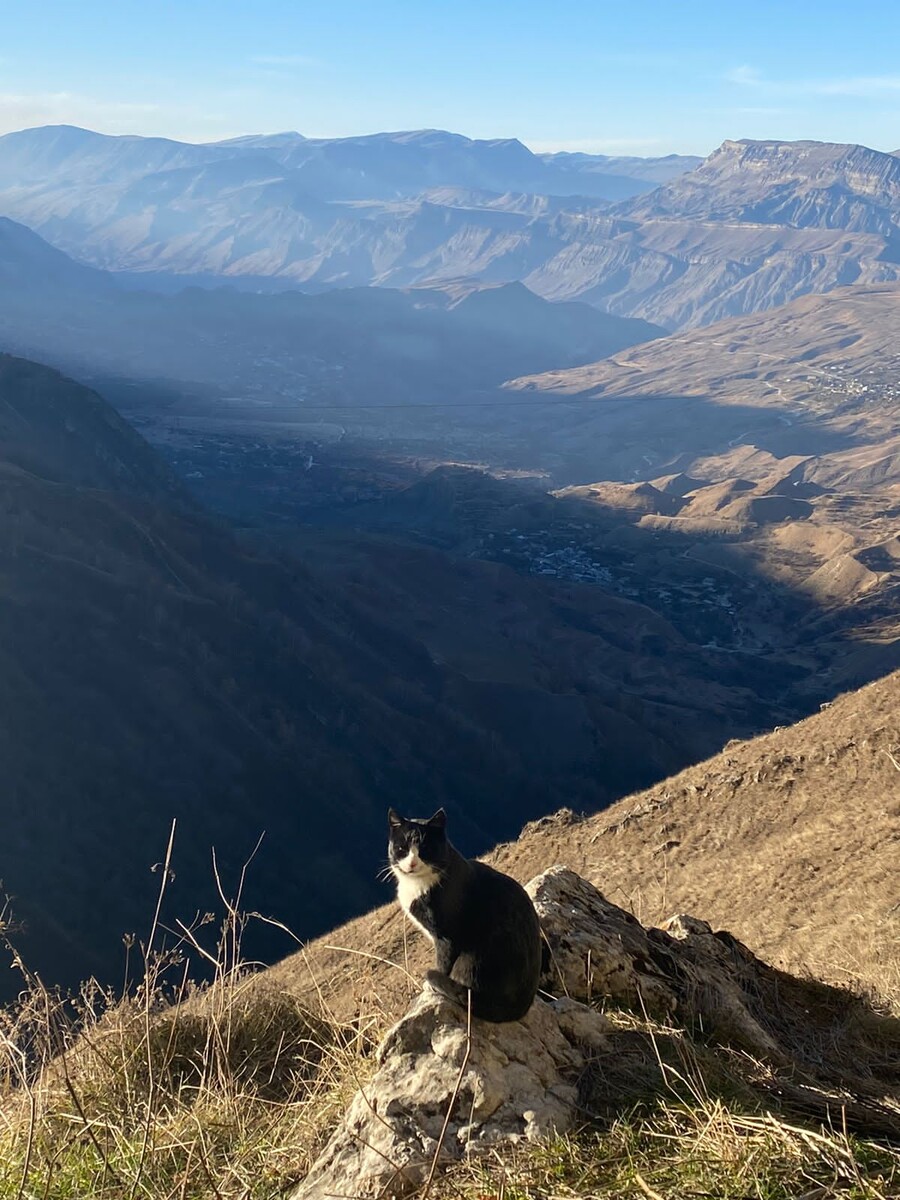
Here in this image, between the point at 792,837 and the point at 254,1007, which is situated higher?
the point at 254,1007

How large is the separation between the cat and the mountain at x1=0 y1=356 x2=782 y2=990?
22.4 m

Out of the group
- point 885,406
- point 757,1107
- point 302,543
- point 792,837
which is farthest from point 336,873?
point 885,406

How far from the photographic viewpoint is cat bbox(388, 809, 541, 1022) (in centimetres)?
458

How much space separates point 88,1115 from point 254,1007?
1.79 m

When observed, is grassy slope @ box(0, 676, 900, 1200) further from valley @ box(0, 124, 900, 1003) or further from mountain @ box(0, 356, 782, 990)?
valley @ box(0, 124, 900, 1003)

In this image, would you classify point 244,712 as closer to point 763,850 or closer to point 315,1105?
point 763,850

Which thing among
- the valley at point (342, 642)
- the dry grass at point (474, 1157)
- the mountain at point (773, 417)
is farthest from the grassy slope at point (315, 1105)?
the mountain at point (773, 417)

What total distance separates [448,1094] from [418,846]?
101 centimetres

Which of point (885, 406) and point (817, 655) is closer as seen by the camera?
point (817, 655)

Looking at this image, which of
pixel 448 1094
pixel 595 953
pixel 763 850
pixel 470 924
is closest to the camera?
pixel 448 1094

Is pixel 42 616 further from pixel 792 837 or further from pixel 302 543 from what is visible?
pixel 302 543

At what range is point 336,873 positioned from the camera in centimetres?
3281

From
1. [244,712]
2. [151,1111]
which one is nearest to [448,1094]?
[151,1111]

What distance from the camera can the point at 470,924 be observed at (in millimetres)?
4730
